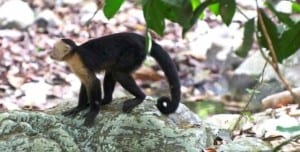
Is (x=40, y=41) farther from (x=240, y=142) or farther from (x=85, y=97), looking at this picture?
(x=240, y=142)

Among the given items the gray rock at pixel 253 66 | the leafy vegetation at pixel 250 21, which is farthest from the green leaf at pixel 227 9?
the gray rock at pixel 253 66

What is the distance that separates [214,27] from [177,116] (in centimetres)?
688

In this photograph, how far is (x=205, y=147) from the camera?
11.3 ft

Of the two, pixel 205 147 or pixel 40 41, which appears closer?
pixel 205 147

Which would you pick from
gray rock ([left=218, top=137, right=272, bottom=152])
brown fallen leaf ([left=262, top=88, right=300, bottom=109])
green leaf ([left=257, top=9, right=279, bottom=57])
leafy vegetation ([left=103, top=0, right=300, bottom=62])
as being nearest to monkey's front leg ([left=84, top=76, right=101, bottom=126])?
gray rock ([left=218, top=137, right=272, bottom=152])

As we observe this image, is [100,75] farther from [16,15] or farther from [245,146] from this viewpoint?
[16,15]

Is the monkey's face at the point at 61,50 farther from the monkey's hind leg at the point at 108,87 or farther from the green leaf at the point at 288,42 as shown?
the green leaf at the point at 288,42

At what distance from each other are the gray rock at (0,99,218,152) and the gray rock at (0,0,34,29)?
642 centimetres

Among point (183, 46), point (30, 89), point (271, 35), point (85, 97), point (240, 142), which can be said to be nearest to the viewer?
point (271, 35)

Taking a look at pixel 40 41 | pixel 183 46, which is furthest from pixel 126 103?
pixel 183 46

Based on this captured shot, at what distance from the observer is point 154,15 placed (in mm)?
1931

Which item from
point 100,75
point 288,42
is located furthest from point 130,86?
point 100,75

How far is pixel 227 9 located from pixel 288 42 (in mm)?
194

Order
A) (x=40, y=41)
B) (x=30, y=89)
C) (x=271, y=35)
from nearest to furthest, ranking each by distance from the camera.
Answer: (x=271, y=35)
(x=30, y=89)
(x=40, y=41)
